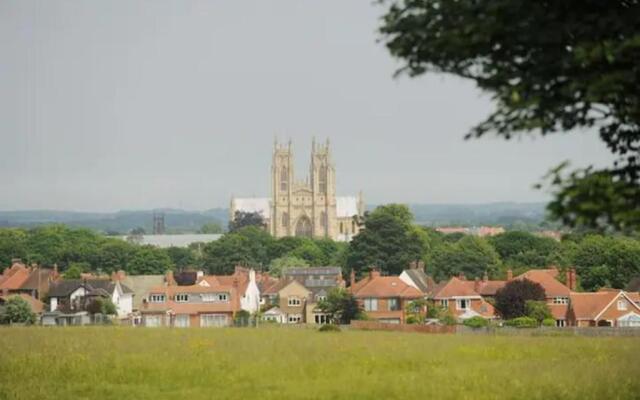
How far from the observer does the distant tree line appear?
Answer: 92.3 metres

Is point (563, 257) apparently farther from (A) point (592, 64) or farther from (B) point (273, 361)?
(A) point (592, 64)

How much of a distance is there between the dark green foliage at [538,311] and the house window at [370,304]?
12.0 metres

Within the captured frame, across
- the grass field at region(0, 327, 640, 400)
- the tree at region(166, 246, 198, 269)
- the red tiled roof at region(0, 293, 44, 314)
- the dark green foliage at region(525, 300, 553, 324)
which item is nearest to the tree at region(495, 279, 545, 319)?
the dark green foliage at region(525, 300, 553, 324)

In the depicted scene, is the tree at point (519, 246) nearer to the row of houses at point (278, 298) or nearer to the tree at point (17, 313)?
the row of houses at point (278, 298)

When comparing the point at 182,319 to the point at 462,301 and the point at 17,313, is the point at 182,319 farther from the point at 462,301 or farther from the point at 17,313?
the point at 462,301

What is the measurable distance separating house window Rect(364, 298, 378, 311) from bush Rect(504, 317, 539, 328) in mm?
12842

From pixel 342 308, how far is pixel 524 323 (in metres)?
15.5

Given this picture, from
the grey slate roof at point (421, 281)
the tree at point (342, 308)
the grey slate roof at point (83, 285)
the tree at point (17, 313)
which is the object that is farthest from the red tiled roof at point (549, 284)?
the tree at point (17, 313)

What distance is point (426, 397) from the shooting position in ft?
79.0

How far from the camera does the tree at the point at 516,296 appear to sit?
72938 mm

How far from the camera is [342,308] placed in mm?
76875

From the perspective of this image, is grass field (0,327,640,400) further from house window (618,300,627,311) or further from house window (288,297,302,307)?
house window (288,297,302,307)

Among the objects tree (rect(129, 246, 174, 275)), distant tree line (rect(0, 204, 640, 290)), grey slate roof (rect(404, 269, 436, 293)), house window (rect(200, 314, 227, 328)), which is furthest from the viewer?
tree (rect(129, 246, 174, 275))

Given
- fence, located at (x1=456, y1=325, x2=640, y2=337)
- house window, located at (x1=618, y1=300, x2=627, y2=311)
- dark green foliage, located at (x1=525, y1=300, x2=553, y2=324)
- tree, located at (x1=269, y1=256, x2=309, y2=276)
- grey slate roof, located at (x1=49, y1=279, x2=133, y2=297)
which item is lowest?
fence, located at (x1=456, y1=325, x2=640, y2=337)
